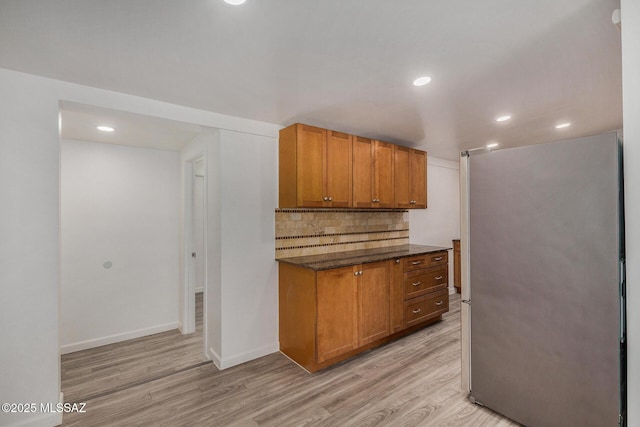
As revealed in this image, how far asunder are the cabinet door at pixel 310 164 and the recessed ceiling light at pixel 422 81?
1125 mm

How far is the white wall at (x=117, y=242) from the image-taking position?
3195 mm

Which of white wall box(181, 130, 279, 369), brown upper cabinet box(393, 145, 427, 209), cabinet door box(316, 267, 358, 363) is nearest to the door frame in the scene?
white wall box(181, 130, 279, 369)

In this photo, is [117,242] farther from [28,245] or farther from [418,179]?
[418,179]

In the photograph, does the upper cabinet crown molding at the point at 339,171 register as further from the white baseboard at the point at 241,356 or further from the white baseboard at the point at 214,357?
the white baseboard at the point at 214,357

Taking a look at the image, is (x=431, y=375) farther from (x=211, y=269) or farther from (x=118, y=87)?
(x=118, y=87)

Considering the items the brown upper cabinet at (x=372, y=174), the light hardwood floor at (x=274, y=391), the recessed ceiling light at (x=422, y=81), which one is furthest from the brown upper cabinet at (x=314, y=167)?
the light hardwood floor at (x=274, y=391)

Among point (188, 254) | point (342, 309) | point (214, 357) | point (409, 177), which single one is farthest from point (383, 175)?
point (214, 357)

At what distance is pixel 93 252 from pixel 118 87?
2.10 meters

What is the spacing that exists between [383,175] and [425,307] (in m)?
1.68

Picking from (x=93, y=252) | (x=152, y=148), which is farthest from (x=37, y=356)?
(x=152, y=148)

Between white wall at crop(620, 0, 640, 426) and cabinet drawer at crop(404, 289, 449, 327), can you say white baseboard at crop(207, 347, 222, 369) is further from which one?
white wall at crop(620, 0, 640, 426)

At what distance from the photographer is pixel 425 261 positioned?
3.60 m

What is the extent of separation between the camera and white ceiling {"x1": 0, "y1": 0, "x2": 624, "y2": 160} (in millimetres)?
1348

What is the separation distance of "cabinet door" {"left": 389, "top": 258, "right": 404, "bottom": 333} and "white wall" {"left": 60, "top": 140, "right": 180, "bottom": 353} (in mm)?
2723
